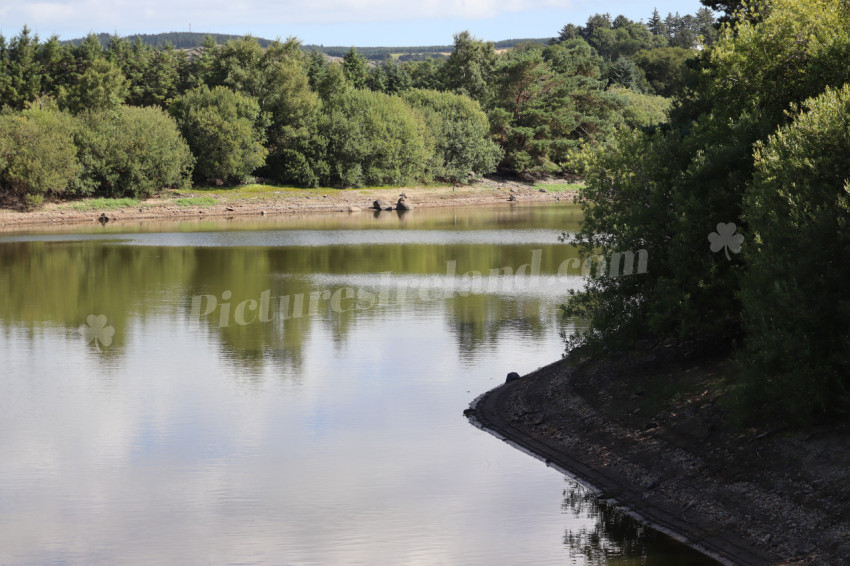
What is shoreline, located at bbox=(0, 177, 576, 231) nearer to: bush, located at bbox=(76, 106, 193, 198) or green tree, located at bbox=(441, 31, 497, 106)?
bush, located at bbox=(76, 106, 193, 198)

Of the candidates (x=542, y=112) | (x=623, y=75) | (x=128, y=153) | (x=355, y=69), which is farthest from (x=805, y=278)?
(x=623, y=75)

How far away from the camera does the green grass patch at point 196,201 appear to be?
84.6 meters

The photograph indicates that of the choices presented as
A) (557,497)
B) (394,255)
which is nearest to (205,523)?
(557,497)

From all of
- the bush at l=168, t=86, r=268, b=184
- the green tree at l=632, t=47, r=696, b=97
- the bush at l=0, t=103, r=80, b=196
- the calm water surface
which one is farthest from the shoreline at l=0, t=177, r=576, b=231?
the green tree at l=632, t=47, r=696, b=97

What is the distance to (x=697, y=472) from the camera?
15727 mm

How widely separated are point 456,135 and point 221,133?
1137 inches

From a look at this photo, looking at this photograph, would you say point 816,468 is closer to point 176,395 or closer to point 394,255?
point 176,395

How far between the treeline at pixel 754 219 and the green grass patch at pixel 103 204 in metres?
62.7

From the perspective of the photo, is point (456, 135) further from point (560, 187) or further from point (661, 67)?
point (661, 67)

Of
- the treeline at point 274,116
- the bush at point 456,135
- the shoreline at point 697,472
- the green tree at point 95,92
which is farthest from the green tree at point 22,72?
the shoreline at point 697,472

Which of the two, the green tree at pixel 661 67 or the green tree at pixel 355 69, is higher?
the green tree at pixel 661 67

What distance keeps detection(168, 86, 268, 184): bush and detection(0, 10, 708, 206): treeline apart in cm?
14

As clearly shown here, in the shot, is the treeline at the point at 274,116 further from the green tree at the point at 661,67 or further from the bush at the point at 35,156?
the green tree at the point at 661,67

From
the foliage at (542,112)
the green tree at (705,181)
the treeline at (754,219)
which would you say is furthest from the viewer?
the foliage at (542,112)
